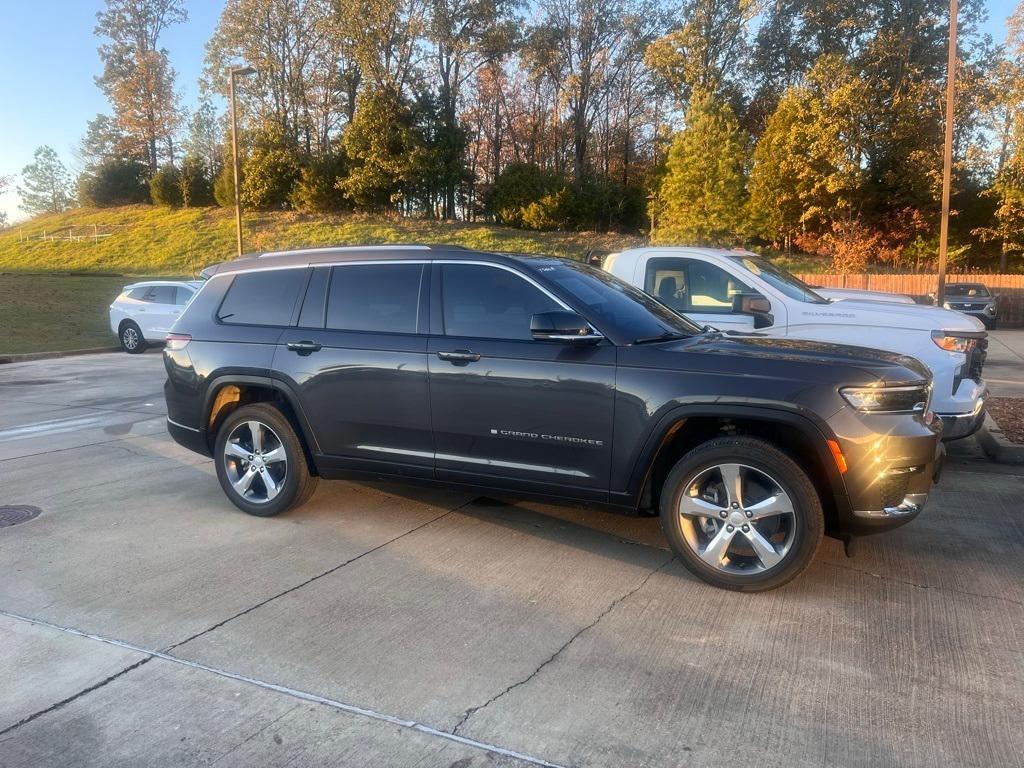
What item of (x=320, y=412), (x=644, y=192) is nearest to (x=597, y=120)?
(x=644, y=192)

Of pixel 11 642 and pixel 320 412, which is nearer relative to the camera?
pixel 11 642

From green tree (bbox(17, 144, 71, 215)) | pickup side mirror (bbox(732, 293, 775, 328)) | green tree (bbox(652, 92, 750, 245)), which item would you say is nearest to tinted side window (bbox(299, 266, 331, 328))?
pickup side mirror (bbox(732, 293, 775, 328))

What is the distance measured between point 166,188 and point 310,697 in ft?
184

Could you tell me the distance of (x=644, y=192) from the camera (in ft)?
157

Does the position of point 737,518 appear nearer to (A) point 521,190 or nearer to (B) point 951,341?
(B) point 951,341

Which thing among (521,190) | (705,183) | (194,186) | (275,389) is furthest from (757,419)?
(194,186)

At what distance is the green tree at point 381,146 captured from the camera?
147 feet

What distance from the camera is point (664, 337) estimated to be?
16.1 feet

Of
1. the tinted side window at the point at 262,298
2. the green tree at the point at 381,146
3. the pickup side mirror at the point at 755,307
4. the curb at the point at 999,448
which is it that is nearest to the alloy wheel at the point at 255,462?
the tinted side window at the point at 262,298

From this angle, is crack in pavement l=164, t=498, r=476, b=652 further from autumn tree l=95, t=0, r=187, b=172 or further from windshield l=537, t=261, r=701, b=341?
autumn tree l=95, t=0, r=187, b=172

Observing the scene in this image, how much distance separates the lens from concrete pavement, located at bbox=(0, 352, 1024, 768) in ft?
10.1

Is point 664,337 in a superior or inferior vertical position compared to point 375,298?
inferior

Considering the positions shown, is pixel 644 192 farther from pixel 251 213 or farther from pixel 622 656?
pixel 622 656

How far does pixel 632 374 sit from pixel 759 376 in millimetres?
672
